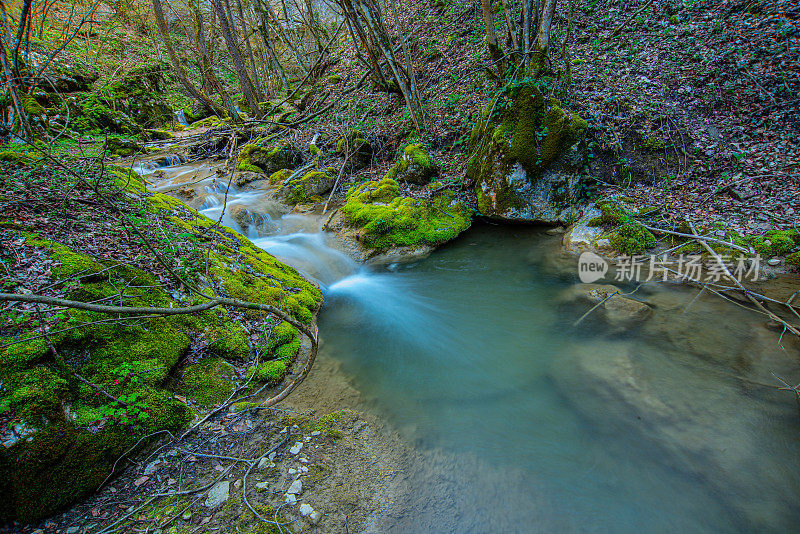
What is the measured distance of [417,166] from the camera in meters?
8.36

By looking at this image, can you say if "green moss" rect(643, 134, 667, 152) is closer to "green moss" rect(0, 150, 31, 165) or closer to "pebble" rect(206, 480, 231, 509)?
"pebble" rect(206, 480, 231, 509)

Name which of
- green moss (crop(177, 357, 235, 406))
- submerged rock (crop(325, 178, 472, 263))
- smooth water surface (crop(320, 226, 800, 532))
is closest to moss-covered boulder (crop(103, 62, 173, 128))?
submerged rock (crop(325, 178, 472, 263))

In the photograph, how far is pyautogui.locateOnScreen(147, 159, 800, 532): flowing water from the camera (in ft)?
8.54

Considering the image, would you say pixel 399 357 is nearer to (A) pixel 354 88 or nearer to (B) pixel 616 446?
(B) pixel 616 446

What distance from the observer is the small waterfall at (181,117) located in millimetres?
18275

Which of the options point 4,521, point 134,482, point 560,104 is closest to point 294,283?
point 134,482

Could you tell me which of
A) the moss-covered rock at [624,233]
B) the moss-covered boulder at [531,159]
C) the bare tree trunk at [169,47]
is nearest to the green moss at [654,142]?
the moss-covered boulder at [531,159]

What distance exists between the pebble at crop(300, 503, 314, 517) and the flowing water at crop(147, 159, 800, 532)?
1.78ft

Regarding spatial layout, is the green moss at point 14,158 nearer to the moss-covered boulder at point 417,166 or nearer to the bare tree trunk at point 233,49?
the moss-covered boulder at point 417,166

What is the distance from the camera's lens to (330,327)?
17.0 feet

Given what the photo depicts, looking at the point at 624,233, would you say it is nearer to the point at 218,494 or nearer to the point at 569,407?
the point at 569,407

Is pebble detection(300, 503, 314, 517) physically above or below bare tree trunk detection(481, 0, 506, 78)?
below

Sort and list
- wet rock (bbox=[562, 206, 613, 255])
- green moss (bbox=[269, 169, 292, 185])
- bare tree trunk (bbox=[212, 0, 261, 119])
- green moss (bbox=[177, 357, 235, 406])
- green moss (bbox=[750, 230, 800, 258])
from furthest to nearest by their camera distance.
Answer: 1. bare tree trunk (bbox=[212, 0, 261, 119])
2. green moss (bbox=[269, 169, 292, 185])
3. wet rock (bbox=[562, 206, 613, 255])
4. green moss (bbox=[750, 230, 800, 258])
5. green moss (bbox=[177, 357, 235, 406])

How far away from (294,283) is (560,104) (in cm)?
692
